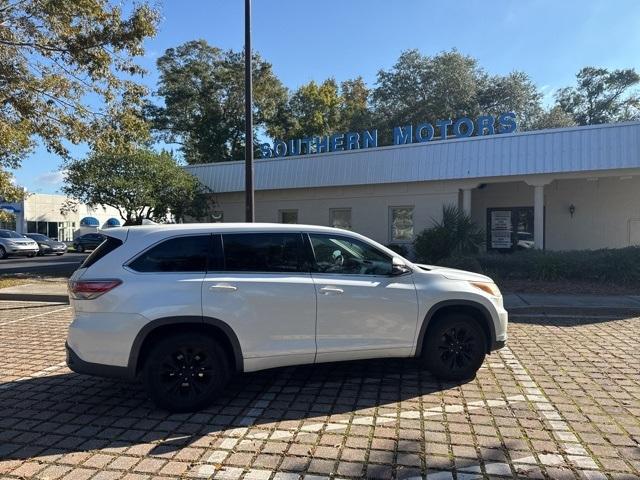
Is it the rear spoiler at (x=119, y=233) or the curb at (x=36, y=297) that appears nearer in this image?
the rear spoiler at (x=119, y=233)

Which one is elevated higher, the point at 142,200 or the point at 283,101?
the point at 283,101

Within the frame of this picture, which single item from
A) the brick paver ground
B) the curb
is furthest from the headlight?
the curb

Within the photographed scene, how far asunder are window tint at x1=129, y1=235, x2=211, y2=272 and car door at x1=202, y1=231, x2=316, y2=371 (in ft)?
0.56

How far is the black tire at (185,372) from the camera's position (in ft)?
15.5

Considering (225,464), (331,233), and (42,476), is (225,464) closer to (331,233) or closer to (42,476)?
(42,476)

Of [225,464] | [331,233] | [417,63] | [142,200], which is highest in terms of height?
[417,63]

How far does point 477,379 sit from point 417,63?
123ft

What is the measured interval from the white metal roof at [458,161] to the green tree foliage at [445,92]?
2066cm

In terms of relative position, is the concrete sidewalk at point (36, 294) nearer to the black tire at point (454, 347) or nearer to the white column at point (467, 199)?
the black tire at point (454, 347)

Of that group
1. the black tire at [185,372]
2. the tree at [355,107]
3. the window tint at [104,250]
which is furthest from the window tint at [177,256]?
the tree at [355,107]

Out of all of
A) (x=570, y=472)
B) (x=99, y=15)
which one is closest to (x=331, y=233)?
(x=570, y=472)

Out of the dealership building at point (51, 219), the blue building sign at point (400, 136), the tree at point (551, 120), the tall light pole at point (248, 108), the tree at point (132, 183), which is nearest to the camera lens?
the tall light pole at point (248, 108)

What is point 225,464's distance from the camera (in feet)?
12.4

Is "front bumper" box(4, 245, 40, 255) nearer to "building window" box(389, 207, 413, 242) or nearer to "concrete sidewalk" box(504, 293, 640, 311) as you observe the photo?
"building window" box(389, 207, 413, 242)
